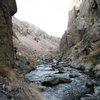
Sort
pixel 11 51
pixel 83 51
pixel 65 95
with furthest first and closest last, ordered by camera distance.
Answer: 1. pixel 83 51
2. pixel 11 51
3. pixel 65 95

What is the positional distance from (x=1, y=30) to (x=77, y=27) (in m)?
86.8

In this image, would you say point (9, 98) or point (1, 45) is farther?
point (1, 45)

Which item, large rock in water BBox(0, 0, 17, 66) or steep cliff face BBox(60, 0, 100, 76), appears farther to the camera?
steep cliff face BBox(60, 0, 100, 76)

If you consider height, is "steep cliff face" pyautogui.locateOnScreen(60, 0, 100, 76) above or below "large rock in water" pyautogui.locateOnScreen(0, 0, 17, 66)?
above

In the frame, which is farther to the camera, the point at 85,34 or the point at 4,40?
the point at 85,34

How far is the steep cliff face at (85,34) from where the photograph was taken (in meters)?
54.7

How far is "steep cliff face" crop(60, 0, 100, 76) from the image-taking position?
54678 mm

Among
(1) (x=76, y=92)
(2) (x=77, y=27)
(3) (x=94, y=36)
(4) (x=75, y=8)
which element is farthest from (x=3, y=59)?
(4) (x=75, y=8)

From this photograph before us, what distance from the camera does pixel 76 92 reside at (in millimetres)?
25703

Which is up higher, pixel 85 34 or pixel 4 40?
pixel 85 34

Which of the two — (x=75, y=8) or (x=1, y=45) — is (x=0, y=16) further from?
(x=75, y=8)

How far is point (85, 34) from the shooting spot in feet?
243

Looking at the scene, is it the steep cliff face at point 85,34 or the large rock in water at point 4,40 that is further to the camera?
the steep cliff face at point 85,34

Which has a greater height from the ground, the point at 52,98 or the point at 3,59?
the point at 3,59
